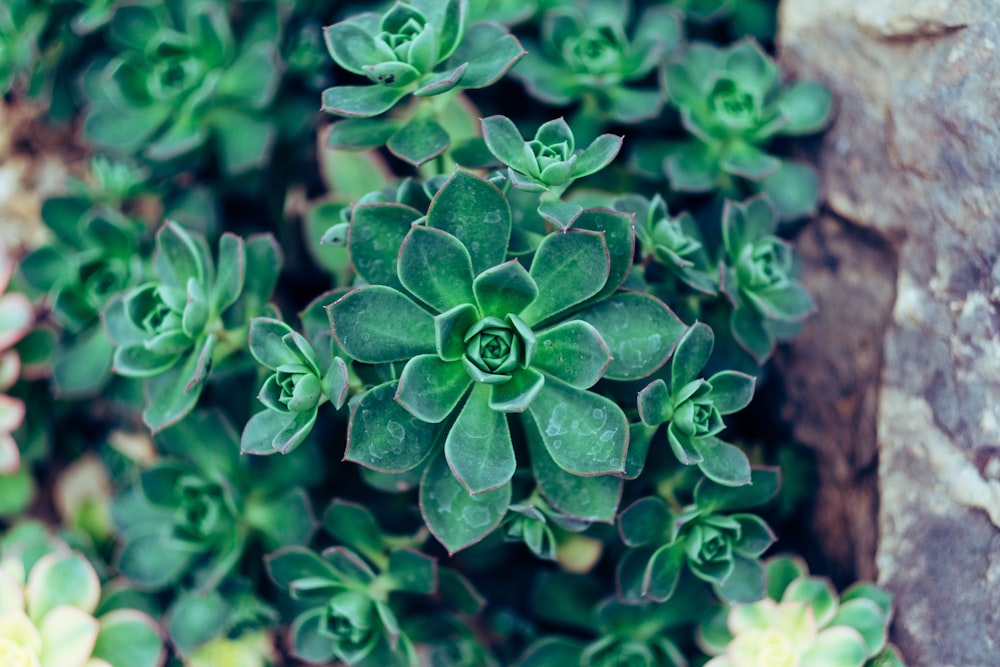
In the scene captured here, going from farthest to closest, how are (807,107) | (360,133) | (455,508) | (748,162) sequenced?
1. (807,107)
2. (748,162)
3. (360,133)
4. (455,508)

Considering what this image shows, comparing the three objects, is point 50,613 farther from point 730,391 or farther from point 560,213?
point 730,391

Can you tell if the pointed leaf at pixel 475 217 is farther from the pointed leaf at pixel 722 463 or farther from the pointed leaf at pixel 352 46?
the pointed leaf at pixel 722 463

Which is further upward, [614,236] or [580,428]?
[614,236]

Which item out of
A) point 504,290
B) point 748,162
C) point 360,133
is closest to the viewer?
point 504,290

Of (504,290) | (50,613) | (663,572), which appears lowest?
(50,613)

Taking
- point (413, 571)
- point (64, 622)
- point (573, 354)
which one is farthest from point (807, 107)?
point (64, 622)

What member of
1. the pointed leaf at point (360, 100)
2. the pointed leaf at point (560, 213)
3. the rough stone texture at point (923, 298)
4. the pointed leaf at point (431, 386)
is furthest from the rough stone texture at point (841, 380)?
the pointed leaf at point (360, 100)

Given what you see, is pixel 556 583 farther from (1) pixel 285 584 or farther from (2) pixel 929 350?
(2) pixel 929 350

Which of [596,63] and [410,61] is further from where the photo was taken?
[596,63]
